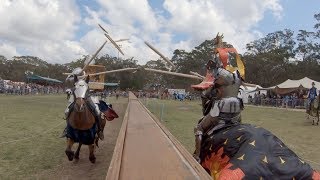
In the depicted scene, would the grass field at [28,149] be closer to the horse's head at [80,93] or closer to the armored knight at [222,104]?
the horse's head at [80,93]

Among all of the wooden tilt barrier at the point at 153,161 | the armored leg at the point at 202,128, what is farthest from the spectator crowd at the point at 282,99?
the wooden tilt barrier at the point at 153,161

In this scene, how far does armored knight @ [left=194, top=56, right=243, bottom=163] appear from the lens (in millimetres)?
6152

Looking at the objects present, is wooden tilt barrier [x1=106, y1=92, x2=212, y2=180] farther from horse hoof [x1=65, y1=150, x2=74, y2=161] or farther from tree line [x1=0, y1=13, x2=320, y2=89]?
tree line [x1=0, y1=13, x2=320, y2=89]

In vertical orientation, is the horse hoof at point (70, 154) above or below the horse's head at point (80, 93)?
below

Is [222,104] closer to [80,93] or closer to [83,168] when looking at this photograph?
[80,93]

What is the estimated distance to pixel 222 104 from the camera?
6.16 meters

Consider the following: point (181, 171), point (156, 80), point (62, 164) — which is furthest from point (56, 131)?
point (156, 80)

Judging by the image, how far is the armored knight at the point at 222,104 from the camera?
615cm

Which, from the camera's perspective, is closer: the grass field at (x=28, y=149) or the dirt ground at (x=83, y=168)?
the dirt ground at (x=83, y=168)

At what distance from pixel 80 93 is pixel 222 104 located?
3.70 m

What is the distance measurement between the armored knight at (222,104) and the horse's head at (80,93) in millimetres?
3041

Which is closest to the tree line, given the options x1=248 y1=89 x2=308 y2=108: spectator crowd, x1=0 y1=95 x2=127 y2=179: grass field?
x1=248 y1=89 x2=308 y2=108: spectator crowd

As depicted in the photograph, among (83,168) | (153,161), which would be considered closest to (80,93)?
(83,168)

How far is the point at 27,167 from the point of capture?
28.6 feet
